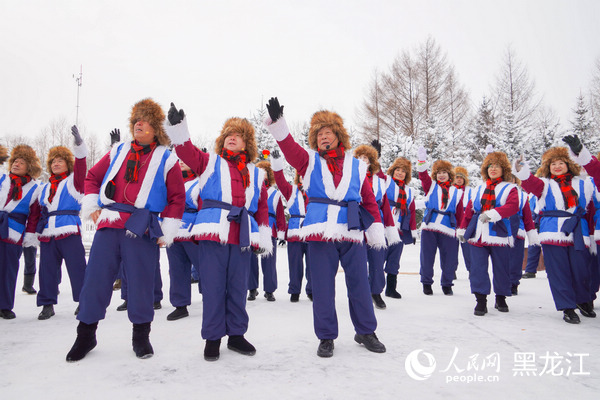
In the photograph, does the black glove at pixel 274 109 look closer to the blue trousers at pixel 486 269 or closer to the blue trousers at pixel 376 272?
the blue trousers at pixel 376 272

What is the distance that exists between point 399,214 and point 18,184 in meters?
5.39

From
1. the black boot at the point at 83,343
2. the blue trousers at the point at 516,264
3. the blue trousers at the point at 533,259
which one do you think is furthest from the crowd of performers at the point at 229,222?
the blue trousers at the point at 533,259

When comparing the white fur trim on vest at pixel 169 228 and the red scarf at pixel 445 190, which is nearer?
the white fur trim on vest at pixel 169 228

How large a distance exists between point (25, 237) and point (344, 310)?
4089mm

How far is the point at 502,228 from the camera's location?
503 centimetres

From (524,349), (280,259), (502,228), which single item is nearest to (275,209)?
(502,228)

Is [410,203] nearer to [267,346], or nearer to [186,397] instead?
[267,346]

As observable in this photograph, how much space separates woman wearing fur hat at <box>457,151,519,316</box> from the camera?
16.2 feet

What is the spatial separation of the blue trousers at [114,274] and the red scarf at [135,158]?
0.46 m

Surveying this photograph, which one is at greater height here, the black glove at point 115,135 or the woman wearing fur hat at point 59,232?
the black glove at point 115,135

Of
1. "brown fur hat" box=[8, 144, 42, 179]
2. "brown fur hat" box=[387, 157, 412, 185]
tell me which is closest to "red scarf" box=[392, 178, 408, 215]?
"brown fur hat" box=[387, 157, 412, 185]

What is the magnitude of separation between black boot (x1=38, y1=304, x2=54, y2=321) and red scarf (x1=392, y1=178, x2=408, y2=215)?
5.02m

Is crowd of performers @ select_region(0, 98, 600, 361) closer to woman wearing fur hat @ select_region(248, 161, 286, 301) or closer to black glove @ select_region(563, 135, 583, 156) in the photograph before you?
black glove @ select_region(563, 135, 583, 156)

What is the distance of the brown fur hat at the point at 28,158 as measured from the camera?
16.7 feet
